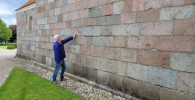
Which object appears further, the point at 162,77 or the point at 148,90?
the point at 148,90

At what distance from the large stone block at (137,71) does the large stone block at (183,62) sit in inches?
27.3

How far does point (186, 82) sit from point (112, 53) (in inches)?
81.8

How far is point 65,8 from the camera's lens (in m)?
5.81

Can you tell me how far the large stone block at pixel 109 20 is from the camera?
13.1ft

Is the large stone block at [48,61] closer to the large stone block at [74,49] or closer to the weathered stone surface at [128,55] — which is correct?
the large stone block at [74,49]

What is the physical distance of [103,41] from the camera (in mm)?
4402

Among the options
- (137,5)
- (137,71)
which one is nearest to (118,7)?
(137,5)

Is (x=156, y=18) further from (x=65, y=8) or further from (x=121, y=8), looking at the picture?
(x=65, y=8)

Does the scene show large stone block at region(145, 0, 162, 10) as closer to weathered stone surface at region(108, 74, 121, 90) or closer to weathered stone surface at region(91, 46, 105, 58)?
weathered stone surface at region(91, 46, 105, 58)

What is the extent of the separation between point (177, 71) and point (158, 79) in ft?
1.59

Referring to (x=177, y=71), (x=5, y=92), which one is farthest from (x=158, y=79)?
(x=5, y=92)

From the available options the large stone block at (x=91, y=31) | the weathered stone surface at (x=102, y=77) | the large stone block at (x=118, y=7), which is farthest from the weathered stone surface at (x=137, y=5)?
the weathered stone surface at (x=102, y=77)

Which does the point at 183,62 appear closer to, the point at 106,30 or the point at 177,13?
the point at 177,13

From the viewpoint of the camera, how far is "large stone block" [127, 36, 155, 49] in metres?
3.30
